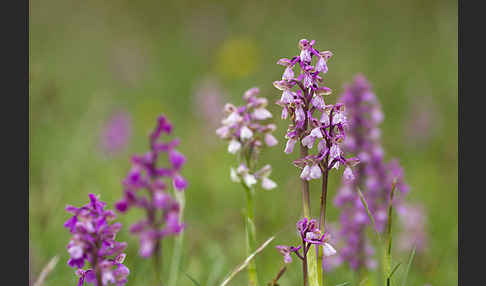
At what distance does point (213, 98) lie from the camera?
10039 millimetres

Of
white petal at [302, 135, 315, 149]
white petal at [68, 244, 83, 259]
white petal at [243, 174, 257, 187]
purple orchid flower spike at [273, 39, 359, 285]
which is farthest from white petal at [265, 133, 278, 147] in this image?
white petal at [68, 244, 83, 259]

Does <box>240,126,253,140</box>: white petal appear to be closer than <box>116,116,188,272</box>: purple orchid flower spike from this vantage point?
No

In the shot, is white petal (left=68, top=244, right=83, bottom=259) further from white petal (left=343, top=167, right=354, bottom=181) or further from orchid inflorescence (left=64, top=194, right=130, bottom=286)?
white petal (left=343, top=167, right=354, bottom=181)

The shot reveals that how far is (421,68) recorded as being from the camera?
1158cm

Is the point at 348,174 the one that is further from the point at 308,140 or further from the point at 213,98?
the point at 213,98

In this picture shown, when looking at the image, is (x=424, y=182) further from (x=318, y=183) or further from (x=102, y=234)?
(x=102, y=234)

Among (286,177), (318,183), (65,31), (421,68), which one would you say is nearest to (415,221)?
(318,183)

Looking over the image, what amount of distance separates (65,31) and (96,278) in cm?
1379

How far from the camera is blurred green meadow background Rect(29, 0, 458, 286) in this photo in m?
5.43

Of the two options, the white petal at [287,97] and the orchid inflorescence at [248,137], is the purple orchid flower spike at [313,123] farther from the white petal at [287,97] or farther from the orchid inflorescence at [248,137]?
the orchid inflorescence at [248,137]

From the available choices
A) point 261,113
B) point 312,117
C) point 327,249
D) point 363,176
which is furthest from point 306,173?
point 363,176

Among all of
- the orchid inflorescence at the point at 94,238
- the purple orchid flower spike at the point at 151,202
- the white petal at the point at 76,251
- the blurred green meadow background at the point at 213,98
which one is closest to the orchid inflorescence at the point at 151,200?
the purple orchid flower spike at the point at 151,202

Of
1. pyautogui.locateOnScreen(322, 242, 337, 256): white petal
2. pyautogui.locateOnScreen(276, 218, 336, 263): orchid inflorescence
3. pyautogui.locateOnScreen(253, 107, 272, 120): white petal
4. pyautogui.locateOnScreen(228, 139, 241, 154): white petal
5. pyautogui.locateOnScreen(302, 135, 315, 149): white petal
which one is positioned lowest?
pyautogui.locateOnScreen(322, 242, 337, 256): white petal

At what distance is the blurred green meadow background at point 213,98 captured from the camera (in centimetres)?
543
